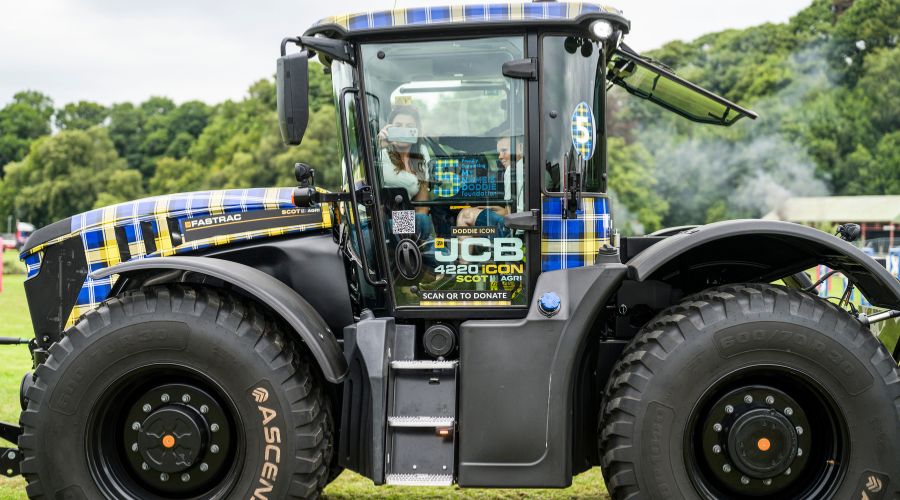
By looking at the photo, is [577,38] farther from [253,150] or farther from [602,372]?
[253,150]

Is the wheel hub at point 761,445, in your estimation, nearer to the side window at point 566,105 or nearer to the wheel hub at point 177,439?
the side window at point 566,105

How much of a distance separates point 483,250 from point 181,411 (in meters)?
1.81

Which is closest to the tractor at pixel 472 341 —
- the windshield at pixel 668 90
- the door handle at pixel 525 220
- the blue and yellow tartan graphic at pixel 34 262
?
the door handle at pixel 525 220

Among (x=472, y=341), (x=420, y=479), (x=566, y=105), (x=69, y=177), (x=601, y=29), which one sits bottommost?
(x=69, y=177)

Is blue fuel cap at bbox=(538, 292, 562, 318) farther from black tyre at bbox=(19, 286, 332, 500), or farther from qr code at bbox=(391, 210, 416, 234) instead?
black tyre at bbox=(19, 286, 332, 500)

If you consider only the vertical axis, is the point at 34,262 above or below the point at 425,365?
above

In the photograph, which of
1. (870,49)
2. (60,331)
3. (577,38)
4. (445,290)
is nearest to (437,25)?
(577,38)

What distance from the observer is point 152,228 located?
529 centimetres

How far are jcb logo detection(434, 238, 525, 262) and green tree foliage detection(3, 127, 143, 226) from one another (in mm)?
70408

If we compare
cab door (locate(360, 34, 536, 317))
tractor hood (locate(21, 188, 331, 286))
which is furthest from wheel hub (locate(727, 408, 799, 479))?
tractor hood (locate(21, 188, 331, 286))

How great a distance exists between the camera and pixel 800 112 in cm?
6338

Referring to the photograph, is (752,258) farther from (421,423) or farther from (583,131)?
(421,423)

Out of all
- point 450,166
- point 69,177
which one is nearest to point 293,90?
point 450,166

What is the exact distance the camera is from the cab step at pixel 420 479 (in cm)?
464
